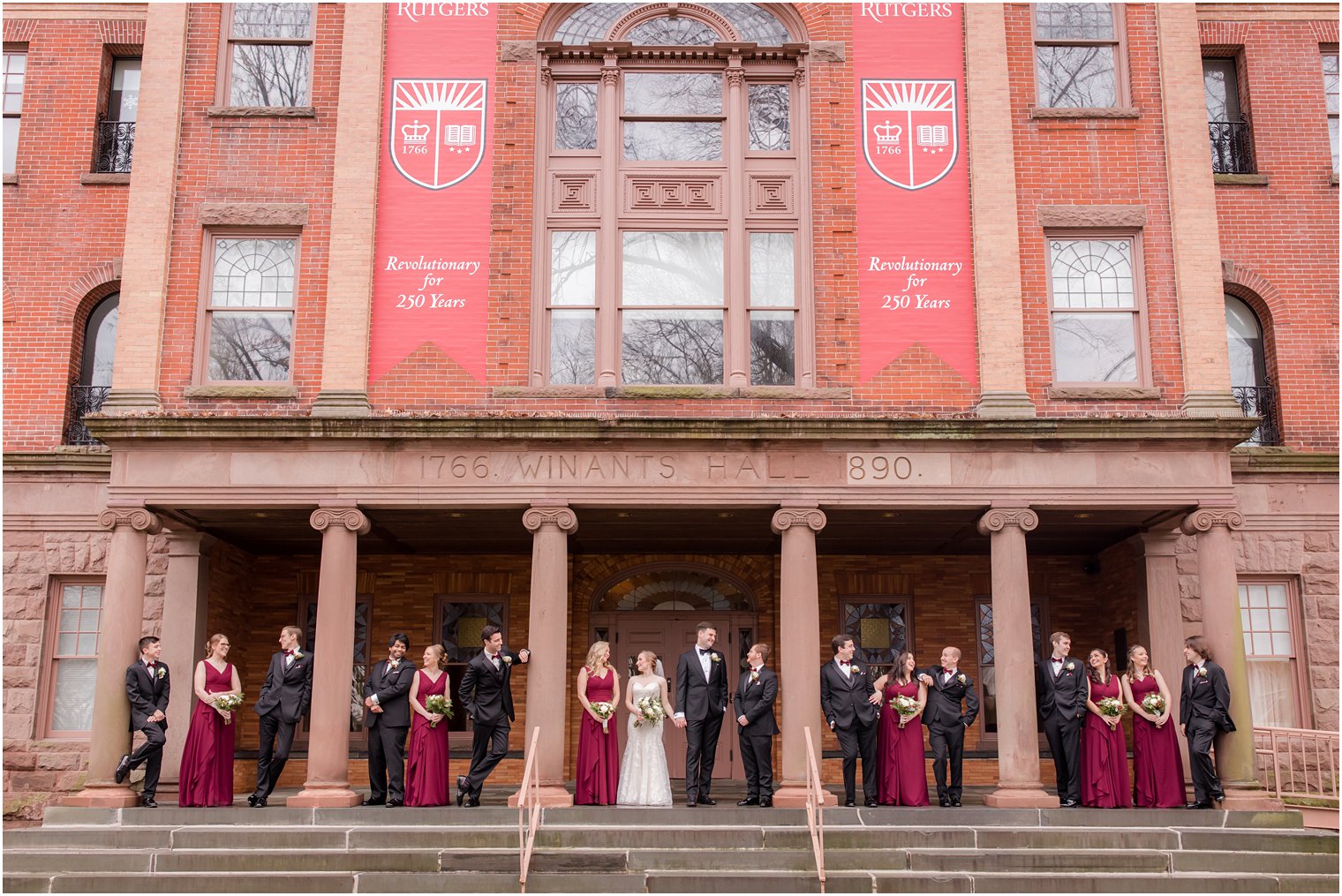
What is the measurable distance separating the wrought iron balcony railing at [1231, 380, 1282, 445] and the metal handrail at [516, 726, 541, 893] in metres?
11.7

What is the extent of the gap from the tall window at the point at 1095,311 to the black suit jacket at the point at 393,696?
9.13 m

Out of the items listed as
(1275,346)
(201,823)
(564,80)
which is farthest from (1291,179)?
(201,823)

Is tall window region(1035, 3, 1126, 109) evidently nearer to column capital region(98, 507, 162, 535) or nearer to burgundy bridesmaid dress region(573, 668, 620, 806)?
burgundy bridesmaid dress region(573, 668, 620, 806)

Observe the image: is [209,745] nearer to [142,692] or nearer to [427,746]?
[142,692]

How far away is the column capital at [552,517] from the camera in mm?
16203

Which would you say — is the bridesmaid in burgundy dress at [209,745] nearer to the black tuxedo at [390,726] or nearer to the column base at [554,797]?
the black tuxedo at [390,726]

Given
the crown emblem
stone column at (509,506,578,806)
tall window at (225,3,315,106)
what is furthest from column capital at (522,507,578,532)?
tall window at (225,3,315,106)

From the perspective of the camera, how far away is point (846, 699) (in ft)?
49.8

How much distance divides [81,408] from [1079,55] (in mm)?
15421

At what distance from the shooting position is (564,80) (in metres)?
18.3

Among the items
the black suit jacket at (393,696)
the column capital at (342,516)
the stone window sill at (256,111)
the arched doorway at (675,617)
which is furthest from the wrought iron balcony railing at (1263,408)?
the stone window sill at (256,111)

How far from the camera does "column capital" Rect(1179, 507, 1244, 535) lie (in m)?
16.2

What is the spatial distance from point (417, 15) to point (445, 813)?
10.8 meters

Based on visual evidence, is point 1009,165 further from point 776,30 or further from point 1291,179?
point 1291,179
